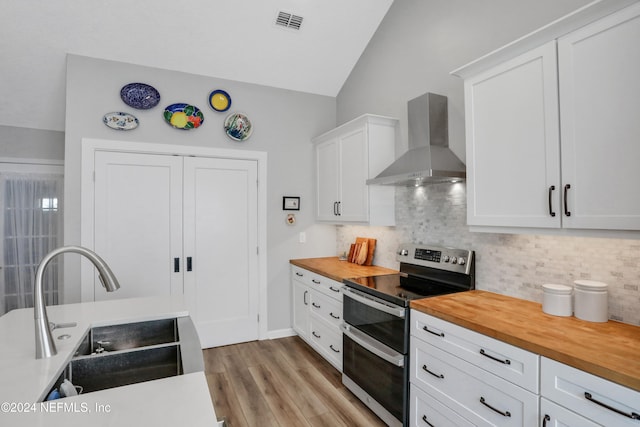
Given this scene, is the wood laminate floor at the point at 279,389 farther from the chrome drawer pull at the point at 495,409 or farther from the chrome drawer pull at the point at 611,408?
the chrome drawer pull at the point at 611,408

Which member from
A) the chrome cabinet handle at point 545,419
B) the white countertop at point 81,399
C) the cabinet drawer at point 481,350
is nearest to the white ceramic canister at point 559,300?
the cabinet drawer at point 481,350

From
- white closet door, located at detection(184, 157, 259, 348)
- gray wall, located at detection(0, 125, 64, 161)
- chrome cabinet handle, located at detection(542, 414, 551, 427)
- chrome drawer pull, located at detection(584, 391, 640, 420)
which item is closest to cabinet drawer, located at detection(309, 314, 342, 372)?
white closet door, located at detection(184, 157, 259, 348)

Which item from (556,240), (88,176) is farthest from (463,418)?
(88,176)

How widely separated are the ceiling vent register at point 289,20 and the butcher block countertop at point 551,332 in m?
2.84

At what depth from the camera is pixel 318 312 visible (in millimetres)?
3344

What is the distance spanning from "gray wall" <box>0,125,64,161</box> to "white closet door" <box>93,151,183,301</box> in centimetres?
145

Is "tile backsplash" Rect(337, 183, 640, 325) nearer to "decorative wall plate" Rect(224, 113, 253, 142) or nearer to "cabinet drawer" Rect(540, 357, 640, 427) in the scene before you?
"cabinet drawer" Rect(540, 357, 640, 427)

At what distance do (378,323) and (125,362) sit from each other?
1.51 m

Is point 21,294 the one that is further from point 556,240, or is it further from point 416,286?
point 556,240

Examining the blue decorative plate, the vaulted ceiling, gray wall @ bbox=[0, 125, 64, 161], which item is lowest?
gray wall @ bbox=[0, 125, 64, 161]

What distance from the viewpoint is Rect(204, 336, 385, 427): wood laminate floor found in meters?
2.39

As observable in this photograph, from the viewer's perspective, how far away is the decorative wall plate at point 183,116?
3404 millimetres

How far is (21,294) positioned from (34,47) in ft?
9.20

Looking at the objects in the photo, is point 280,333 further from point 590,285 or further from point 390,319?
point 590,285
